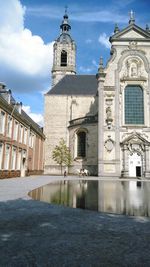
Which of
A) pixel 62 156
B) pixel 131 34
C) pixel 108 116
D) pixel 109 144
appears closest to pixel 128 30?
pixel 131 34

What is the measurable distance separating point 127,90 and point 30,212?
27.0 metres

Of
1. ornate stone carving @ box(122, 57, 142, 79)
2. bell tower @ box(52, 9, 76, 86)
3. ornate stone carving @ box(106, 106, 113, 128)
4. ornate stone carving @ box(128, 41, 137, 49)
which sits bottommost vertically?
ornate stone carving @ box(106, 106, 113, 128)

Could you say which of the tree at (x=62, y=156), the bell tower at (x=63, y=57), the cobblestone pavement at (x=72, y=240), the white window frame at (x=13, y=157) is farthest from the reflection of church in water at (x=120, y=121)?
the cobblestone pavement at (x=72, y=240)

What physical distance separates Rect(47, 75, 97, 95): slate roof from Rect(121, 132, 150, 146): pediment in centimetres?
1454

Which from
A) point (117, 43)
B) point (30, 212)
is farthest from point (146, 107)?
point (30, 212)

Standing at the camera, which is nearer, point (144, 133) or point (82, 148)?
point (144, 133)

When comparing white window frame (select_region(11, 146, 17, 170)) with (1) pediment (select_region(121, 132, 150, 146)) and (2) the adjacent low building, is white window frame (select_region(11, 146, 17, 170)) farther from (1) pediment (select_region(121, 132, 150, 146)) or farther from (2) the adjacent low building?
(1) pediment (select_region(121, 132, 150, 146))

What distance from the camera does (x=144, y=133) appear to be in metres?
28.9

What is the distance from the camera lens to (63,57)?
56594 millimetres

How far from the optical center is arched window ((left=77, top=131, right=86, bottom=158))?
1347 inches

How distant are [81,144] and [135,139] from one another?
28.6 ft

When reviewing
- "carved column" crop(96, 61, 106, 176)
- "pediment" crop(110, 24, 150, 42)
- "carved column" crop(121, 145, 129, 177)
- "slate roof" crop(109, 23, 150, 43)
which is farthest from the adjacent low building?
"pediment" crop(110, 24, 150, 42)

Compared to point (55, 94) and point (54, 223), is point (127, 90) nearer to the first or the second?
point (55, 94)

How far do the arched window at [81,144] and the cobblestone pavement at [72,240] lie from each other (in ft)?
94.0
